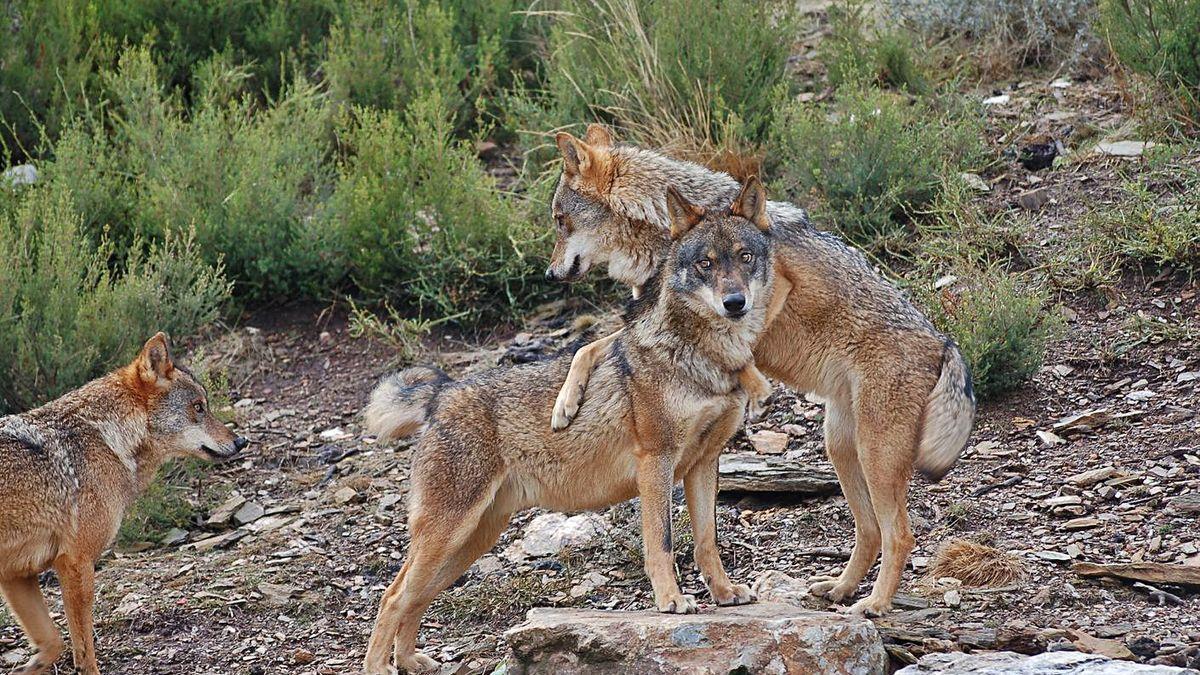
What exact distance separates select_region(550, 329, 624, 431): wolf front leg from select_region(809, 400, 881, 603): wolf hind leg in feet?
4.05

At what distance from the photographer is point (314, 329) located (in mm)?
11539

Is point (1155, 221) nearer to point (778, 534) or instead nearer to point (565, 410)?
point (778, 534)

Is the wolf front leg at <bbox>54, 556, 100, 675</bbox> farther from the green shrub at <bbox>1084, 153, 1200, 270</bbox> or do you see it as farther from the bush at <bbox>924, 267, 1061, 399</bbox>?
the green shrub at <bbox>1084, 153, 1200, 270</bbox>

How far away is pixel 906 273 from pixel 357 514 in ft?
14.7

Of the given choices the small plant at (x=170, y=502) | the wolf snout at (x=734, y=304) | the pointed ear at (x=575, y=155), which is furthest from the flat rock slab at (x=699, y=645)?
the small plant at (x=170, y=502)

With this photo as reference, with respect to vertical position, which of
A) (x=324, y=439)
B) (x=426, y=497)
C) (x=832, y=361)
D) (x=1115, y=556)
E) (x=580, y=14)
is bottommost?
(x=324, y=439)

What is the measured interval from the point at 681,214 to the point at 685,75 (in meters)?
5.17

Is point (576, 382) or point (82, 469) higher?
point (576, 382)

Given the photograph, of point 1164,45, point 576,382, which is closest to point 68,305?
point 576,382

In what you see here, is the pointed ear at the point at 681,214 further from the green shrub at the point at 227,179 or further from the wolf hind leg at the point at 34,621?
the green shrub at the point at 227,179

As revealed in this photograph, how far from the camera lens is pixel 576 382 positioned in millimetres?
6793

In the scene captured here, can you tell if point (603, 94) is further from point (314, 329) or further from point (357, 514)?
point (357, 514)

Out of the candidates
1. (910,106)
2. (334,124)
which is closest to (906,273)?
(910,106)

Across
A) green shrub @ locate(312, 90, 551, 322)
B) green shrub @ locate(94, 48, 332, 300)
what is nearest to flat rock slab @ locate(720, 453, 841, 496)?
green shrub @ locate(312, 90, 551, 322)
